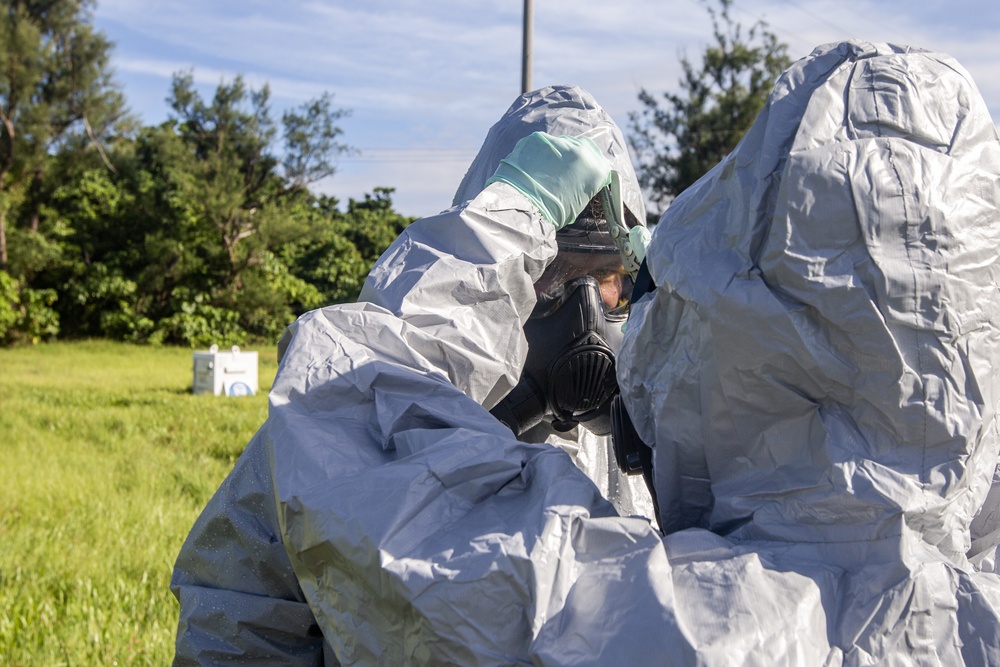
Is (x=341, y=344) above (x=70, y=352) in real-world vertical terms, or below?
above

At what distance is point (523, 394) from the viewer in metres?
1.89

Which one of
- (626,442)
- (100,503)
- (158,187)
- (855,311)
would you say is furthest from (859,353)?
(158,187)

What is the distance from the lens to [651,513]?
2.04 metres

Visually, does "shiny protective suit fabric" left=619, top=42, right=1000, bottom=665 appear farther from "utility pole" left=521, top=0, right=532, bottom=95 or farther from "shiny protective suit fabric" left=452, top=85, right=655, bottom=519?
"utility pole" left=521, top=0, right=532, bottom=95

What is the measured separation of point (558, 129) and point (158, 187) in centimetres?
2042

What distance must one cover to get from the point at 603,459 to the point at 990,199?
1.27 meters

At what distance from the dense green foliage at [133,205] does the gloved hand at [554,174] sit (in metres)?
18.8

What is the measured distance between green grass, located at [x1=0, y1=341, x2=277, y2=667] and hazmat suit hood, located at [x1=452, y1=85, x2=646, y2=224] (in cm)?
246

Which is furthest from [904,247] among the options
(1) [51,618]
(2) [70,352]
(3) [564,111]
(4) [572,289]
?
(2) [70,352]

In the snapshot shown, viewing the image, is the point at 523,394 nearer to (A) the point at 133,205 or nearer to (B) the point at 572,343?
(B) the point at 572,343

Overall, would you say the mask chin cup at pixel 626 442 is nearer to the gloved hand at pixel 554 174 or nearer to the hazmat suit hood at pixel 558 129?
the gloved hand at pixel 554 174

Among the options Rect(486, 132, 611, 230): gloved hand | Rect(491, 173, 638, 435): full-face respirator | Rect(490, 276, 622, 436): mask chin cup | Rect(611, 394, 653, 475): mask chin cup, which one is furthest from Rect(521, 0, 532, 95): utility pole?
Rect(611, 394, 653, 475): mask chin cup

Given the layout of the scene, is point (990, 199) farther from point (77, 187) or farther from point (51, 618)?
point (77, 187)

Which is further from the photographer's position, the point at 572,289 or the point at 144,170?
the point at 144,170
